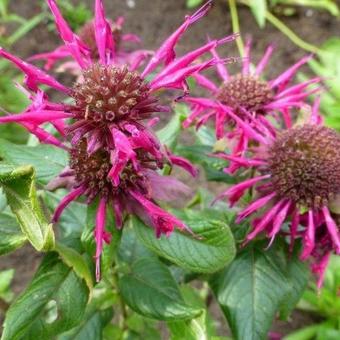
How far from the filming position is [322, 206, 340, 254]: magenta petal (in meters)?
0.94

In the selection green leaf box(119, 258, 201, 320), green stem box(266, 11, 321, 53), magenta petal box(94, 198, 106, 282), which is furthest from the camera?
green stem box(266, 11, 321, 53)

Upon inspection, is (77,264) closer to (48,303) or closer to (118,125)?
(48,303)

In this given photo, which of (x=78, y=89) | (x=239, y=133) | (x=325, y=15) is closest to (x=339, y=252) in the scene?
(x=239, y=133)

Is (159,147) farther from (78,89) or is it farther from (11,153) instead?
(11,153)

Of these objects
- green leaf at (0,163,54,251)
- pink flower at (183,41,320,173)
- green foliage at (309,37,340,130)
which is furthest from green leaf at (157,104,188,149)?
green foliage at (309,37,340,130)

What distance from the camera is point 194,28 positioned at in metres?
2.83

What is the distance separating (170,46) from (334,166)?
35 cm

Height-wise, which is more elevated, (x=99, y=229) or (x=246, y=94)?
(x=246, y=94)

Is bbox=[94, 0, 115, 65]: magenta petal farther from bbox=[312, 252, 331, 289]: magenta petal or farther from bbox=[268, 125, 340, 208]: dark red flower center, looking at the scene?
bbox=[312, 252, 331, 289]: magenta petal

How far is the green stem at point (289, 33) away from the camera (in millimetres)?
2551

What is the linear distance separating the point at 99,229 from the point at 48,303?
0.15 metres

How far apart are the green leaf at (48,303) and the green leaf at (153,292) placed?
4.2 inches

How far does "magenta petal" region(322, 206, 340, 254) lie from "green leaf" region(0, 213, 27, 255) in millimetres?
474

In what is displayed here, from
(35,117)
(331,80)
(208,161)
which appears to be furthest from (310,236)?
(331,80)
